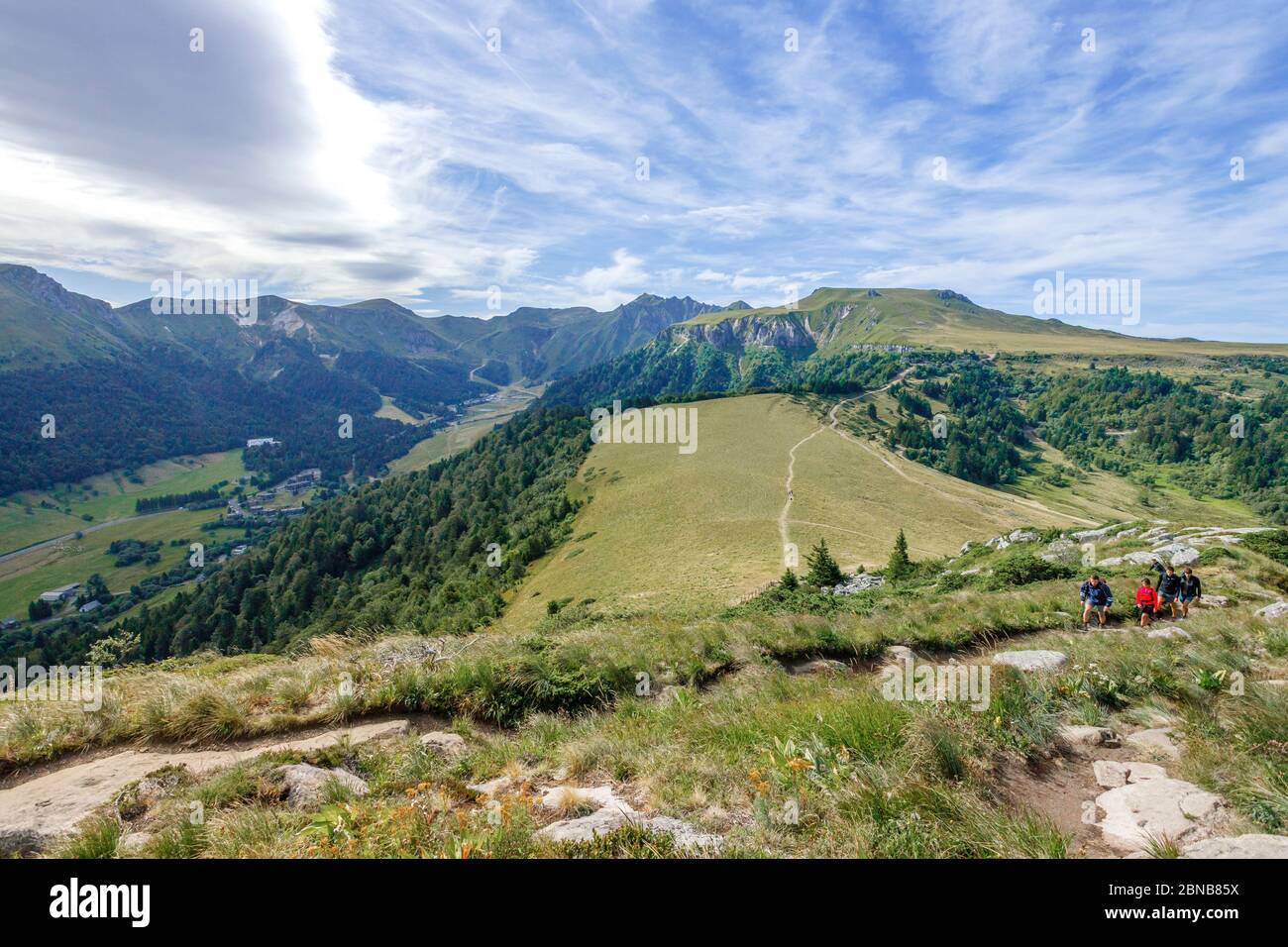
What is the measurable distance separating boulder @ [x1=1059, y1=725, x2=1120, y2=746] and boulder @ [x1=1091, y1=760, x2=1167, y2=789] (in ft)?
1.96

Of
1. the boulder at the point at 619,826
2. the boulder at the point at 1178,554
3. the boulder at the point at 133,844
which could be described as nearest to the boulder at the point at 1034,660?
the boulder at the point at 619,826

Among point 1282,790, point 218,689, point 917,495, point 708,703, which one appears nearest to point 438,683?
point 218,689

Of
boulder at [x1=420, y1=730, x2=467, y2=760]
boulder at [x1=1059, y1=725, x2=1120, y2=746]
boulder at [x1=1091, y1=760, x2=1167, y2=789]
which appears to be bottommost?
boulder at [x1=420, y1=730, x2=467, y2=760]

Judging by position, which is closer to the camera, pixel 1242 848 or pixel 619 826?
pixel 1242 848

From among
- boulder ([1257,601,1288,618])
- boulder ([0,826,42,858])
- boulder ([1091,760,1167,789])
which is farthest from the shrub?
boulder ([0,826,42,858])

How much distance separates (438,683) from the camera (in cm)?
805

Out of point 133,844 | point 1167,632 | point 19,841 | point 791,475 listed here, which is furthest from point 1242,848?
point 791,475

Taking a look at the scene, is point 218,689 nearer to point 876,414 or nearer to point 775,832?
point 775,832

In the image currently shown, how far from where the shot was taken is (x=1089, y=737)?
6094 millimetres

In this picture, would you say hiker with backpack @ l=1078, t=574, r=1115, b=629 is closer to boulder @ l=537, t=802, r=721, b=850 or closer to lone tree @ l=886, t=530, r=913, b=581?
lone tree @ l=886, t=530, r=913, b=581

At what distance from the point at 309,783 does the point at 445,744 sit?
180cm

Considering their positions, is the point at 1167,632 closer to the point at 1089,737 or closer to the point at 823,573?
the point at 1089,737

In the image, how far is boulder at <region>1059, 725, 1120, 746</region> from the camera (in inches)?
238

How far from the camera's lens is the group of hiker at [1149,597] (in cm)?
1435
